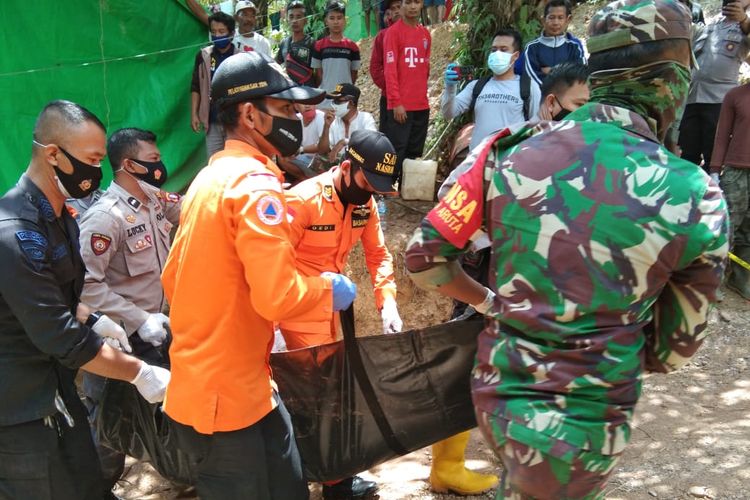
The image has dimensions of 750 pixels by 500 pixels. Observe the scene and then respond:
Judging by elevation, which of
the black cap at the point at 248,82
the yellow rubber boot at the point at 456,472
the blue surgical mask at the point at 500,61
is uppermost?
the black cap at the point at 248,82

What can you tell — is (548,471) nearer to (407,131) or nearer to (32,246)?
(32,246)

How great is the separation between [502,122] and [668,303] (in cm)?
390

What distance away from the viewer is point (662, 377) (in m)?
4.75

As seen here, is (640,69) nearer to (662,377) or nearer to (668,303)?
(668,303)

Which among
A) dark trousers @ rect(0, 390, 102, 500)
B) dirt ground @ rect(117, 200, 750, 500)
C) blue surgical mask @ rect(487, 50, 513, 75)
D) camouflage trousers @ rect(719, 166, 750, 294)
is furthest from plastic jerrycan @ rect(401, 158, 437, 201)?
dark trousers @ rect(0, 390, 102, 500)

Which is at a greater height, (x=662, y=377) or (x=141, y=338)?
(x=141, y=338)

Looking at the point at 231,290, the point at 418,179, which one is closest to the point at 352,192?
the point at 231,290

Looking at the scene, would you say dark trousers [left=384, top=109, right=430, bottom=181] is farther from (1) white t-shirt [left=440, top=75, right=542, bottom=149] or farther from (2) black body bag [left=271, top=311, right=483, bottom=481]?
(2) black body bag [left=271, top=311, right=483, bottom=481]

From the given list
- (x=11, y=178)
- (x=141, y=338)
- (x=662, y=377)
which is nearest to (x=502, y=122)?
(x=662, y=377)

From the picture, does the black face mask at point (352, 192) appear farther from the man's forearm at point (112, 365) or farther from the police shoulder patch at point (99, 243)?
the man's forearm at point (112, 365)

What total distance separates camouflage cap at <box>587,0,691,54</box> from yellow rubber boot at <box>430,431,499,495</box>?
2.14m

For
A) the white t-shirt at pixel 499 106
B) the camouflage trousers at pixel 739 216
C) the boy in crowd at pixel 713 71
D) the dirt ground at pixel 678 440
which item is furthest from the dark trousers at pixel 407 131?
the camouflage trousers at pixel 739 216

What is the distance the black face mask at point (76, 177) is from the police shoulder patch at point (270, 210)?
38.9 inches

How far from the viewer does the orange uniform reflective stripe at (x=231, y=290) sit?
184 cm
